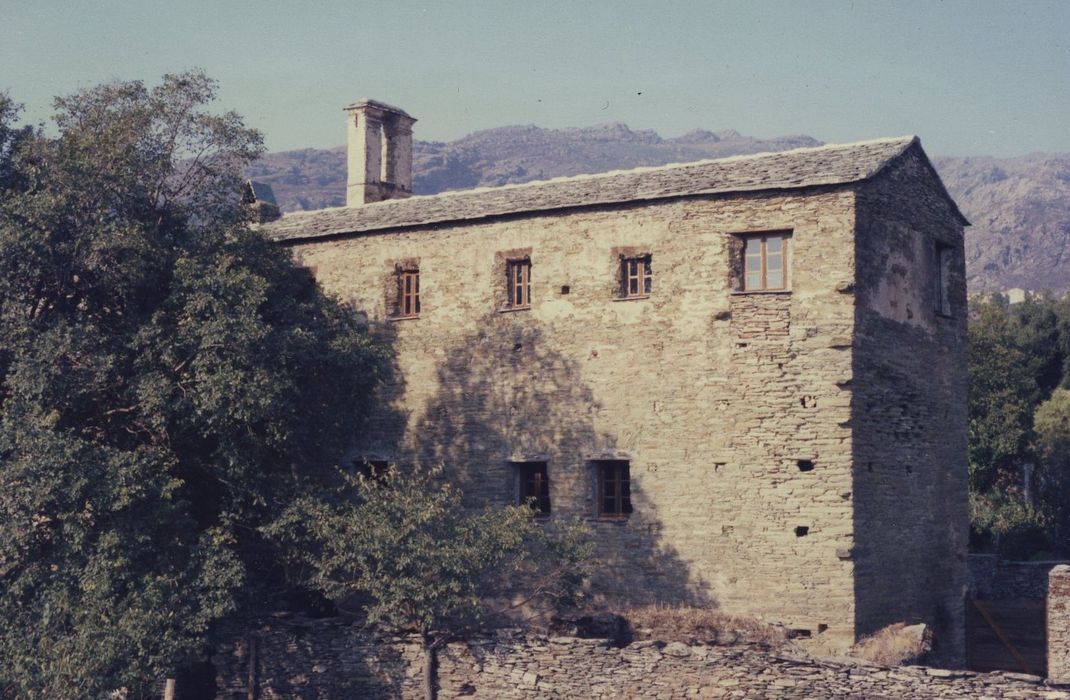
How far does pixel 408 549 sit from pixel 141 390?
504 centimetres

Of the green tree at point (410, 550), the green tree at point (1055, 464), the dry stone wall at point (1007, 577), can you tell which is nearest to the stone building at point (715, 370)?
the green tree at point (410, 550)

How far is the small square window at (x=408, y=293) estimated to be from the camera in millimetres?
25484

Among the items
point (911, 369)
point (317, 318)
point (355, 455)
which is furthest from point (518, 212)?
point (911, 369)

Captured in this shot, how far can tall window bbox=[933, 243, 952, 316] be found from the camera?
24.3 m

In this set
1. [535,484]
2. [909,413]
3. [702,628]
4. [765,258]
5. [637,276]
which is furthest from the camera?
[535,484]

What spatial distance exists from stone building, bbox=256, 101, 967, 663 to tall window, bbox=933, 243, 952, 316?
5 centimetres

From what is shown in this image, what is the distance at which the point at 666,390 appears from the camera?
22.3 m

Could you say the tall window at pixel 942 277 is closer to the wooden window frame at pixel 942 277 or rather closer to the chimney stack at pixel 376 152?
the wooden window frame at pixel 942 277

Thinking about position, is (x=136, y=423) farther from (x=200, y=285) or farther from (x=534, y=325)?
(x=534, y=325)

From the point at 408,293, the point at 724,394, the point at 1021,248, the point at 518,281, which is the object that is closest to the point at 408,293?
the point at 408,293

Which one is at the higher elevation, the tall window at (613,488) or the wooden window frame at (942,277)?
the wooden window frame at (942,277)

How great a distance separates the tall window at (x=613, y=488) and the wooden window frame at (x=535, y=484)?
1.08 m

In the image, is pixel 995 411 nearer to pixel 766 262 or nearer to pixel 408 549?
pixel 766 262

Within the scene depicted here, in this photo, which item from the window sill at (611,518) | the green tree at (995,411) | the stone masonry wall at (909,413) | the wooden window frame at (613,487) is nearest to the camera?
the stone masonry wall at (909,413)
